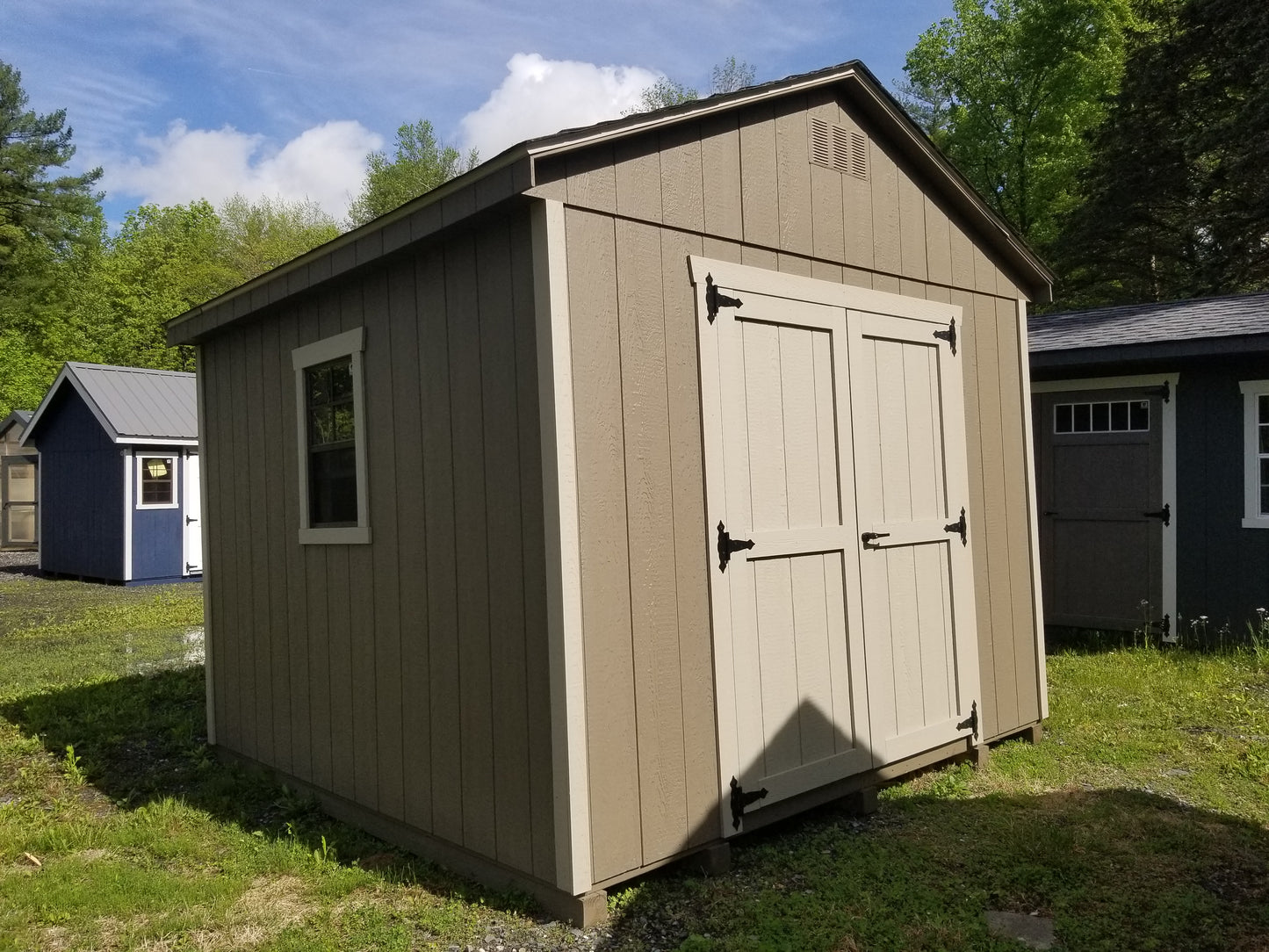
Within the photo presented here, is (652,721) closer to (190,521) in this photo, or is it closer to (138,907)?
(138,907)

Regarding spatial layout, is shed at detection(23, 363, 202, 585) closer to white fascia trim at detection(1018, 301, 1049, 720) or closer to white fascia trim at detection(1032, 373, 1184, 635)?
white fascia trim at detection(1018, 301, 1049, 720)

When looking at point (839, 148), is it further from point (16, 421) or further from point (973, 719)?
point (16, 421)

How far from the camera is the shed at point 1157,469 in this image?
7.68 m

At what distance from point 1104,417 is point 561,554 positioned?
21.5ft

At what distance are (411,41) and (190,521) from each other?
8.20m

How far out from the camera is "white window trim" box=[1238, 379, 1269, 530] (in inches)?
301

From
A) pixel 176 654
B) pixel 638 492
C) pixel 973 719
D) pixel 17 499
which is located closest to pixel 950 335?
pixel 973 719

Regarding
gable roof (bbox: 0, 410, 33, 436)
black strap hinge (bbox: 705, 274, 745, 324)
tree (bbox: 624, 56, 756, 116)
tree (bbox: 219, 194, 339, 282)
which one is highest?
tree (bbox: 624, 56, 756, 116)

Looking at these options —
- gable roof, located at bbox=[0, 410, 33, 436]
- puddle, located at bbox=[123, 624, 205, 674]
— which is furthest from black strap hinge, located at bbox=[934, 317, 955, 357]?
gable roof, located at bbox=[0, 410, 33, 436]

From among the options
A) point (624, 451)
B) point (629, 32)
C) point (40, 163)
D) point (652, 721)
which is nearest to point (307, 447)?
point (624, 451)

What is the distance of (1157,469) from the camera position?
318 inches

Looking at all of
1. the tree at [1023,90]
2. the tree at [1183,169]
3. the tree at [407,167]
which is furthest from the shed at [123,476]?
the tree at [407,167]

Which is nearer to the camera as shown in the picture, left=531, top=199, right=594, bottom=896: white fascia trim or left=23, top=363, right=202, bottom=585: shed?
left=531, top=199, right=594, bottom=896: white fascia trim

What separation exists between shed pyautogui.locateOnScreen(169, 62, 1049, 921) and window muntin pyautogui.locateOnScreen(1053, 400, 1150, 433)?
3.27 m
